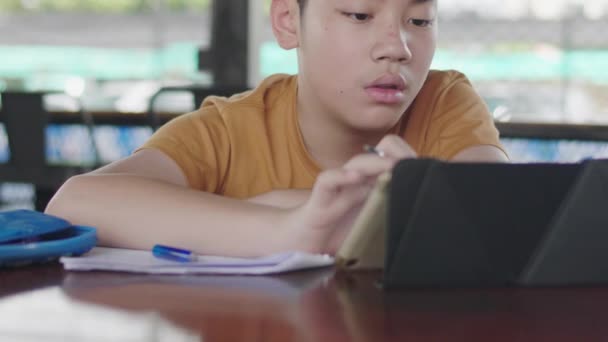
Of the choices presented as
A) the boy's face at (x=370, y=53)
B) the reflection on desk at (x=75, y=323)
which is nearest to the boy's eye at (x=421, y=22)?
the boy's face at (x=370, y=53)

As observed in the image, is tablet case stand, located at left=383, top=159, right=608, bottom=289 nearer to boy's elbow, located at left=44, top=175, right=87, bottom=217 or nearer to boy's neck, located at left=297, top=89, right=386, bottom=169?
boy's elbow, located at left=44, top=175, right=87, bottom=217

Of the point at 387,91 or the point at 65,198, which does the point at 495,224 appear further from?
the point at 65,198

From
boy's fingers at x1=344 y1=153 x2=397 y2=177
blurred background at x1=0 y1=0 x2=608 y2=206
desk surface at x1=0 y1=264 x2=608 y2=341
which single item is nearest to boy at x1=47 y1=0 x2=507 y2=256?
boy's fingers at x1=344 y1=153 x2=397 y2=177

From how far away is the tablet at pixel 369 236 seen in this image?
832 mm

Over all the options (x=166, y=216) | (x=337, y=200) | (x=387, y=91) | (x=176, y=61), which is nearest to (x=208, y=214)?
(x=166, y=216)

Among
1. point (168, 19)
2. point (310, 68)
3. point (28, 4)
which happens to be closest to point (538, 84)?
point (168, 19)

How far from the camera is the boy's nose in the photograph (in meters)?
1.20

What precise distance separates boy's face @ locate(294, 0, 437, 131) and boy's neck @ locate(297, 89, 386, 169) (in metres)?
0.12

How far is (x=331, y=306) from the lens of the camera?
84 centimetres

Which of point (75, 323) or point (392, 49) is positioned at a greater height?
point (392, 49)

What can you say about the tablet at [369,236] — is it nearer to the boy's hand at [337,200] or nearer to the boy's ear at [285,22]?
the boy's hand at [337,200]

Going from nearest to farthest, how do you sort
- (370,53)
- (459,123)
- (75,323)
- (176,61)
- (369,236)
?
(75,323)
(369,236)
(370,53)
(459,123)
(176,61)

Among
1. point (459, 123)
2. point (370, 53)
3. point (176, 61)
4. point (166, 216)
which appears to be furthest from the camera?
point (176, 61)

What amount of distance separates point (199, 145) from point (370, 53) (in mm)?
356
